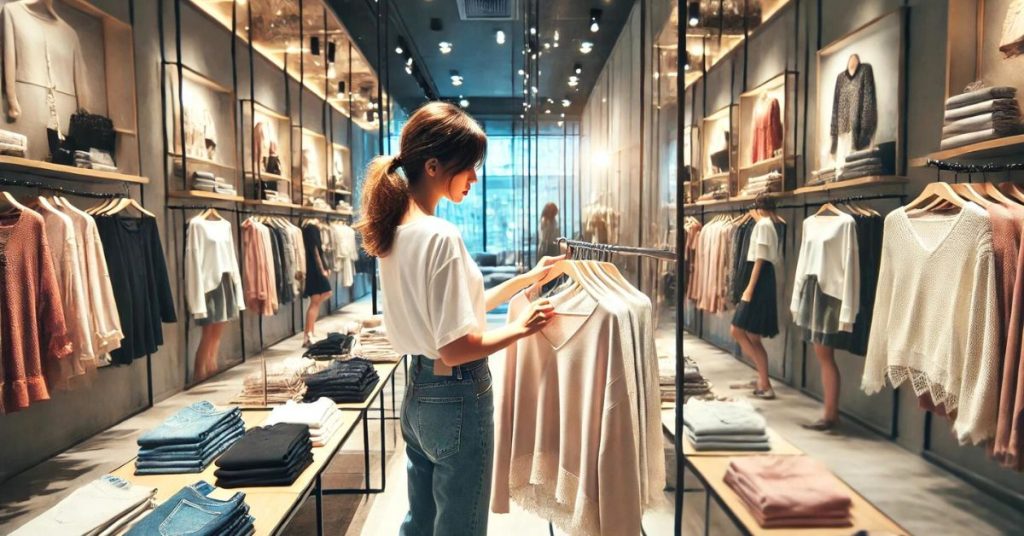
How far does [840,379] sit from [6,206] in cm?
468

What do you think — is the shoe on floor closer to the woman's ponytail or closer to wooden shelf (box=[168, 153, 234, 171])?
the woman's ponytail

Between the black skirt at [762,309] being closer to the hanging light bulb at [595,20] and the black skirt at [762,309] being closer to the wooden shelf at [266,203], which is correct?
the hanging light bulb at [595,20]

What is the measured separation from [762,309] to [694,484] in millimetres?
2218

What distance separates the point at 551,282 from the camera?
3324mm

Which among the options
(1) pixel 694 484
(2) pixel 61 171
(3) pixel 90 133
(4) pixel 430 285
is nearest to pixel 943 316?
(1) pixel 694 484

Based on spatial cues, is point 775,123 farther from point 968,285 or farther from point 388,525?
point 388,525

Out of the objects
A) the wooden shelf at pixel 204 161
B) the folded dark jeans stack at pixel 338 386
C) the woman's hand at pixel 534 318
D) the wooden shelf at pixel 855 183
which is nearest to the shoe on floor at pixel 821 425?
the wooden shelf at pixel 855 183

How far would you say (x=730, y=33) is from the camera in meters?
3.53

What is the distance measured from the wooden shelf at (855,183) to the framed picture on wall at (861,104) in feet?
0.09

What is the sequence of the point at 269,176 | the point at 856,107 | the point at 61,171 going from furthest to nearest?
the point at 269,176 < the point at 856,107 < the point at 61,171

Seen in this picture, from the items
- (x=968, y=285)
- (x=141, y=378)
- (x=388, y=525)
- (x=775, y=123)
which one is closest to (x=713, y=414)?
(x=968, y=285)

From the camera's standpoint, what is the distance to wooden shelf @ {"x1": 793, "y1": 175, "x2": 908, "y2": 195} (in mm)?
2977

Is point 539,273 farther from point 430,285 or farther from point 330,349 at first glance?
point 330,349

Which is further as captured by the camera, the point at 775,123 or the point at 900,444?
the point at 775,123
